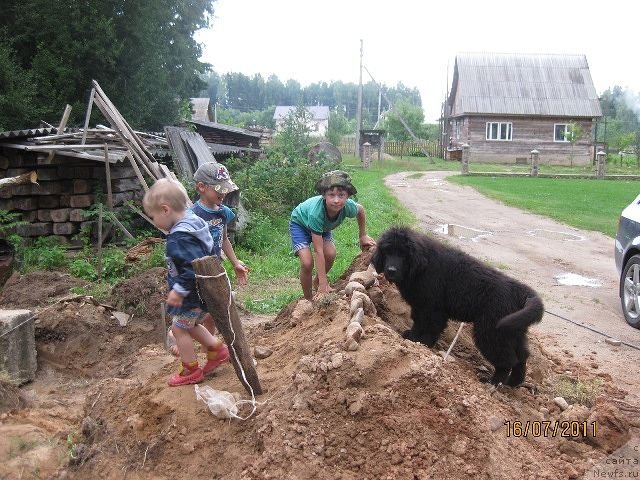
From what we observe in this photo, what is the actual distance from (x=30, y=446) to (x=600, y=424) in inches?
158

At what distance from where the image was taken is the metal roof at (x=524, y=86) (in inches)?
1807

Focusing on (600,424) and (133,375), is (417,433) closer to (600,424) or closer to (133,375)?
(600,424)

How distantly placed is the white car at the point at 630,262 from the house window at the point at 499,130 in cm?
3986

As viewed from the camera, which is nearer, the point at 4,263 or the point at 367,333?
the point at 367,333

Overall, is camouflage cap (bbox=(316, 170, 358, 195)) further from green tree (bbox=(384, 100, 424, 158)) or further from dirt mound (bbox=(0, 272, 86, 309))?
green tree (bbox=(384, 100, 424, 158))

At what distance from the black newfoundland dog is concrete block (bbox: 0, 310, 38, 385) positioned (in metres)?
3.65

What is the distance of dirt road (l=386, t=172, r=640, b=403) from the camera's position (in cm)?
645

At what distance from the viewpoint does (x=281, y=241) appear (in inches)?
501

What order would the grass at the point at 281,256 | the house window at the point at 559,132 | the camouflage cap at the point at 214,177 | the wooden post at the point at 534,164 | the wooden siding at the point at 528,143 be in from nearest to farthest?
the camouflage cap at the point at 214,177 < the grass at the point at 281,256 < the wooden post at the point at 534,164 < the wooden siding at the point at 528,143 < the house window at the point at 559,132

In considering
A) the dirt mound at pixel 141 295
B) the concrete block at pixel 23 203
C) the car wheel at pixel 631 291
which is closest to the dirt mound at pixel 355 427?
the dirt mound at pixel 141 295

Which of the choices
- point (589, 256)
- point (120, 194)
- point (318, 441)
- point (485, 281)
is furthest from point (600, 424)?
point (120, 194)

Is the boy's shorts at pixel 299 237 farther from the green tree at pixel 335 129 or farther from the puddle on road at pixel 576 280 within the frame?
the green tree at pixel 335 129

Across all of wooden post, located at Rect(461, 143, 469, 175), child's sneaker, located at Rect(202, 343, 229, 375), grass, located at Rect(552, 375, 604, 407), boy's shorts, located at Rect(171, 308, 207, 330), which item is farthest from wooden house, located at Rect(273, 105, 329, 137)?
boy's shorts, located at Rect(171, 308, 207, 330)
